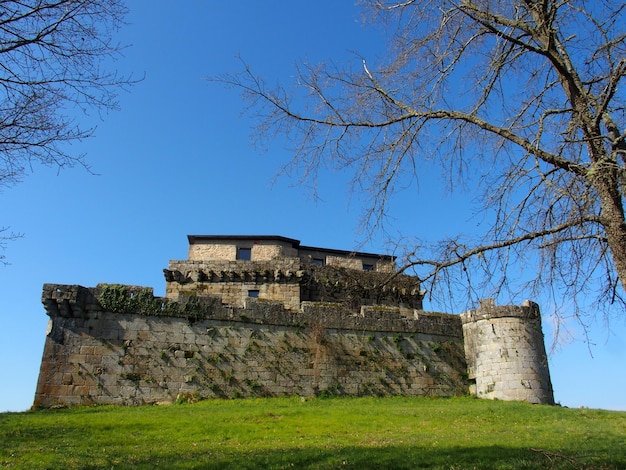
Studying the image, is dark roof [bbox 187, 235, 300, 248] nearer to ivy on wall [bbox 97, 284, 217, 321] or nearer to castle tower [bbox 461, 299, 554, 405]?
ivy on wall [bbox 97, 284, 217, 321]

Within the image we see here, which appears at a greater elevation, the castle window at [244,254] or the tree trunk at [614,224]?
the castle window at [244,254]

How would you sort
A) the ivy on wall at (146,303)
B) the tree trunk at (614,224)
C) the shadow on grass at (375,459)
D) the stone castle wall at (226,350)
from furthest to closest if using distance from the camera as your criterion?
the ivy on wall at (146,303), the stone castle wall at (226,350), the shadow on grass at (375,459), the tree trunk at (614,224)

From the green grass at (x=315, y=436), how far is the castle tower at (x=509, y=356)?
2015 millimetres

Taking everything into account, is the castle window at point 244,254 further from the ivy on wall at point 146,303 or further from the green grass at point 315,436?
the green grass at point 315,436

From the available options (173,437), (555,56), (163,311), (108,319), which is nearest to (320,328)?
(163,311)

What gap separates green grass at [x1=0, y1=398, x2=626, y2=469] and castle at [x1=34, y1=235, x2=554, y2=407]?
1191 millimetres

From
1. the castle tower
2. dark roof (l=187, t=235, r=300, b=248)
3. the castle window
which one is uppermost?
dark roof (l=187, t=235, r=300, b=248)

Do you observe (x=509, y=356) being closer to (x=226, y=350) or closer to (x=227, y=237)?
(x=226, y=350)

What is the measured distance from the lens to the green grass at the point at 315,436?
9.27m

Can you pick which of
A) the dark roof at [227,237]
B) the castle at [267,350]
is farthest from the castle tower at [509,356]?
the dark roof at [227,237]

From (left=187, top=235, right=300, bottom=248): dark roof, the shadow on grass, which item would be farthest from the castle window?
the shadow on grass

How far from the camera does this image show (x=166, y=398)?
1823 centimetres

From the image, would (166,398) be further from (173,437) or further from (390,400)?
(390,400)

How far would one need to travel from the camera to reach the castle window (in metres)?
34.4
